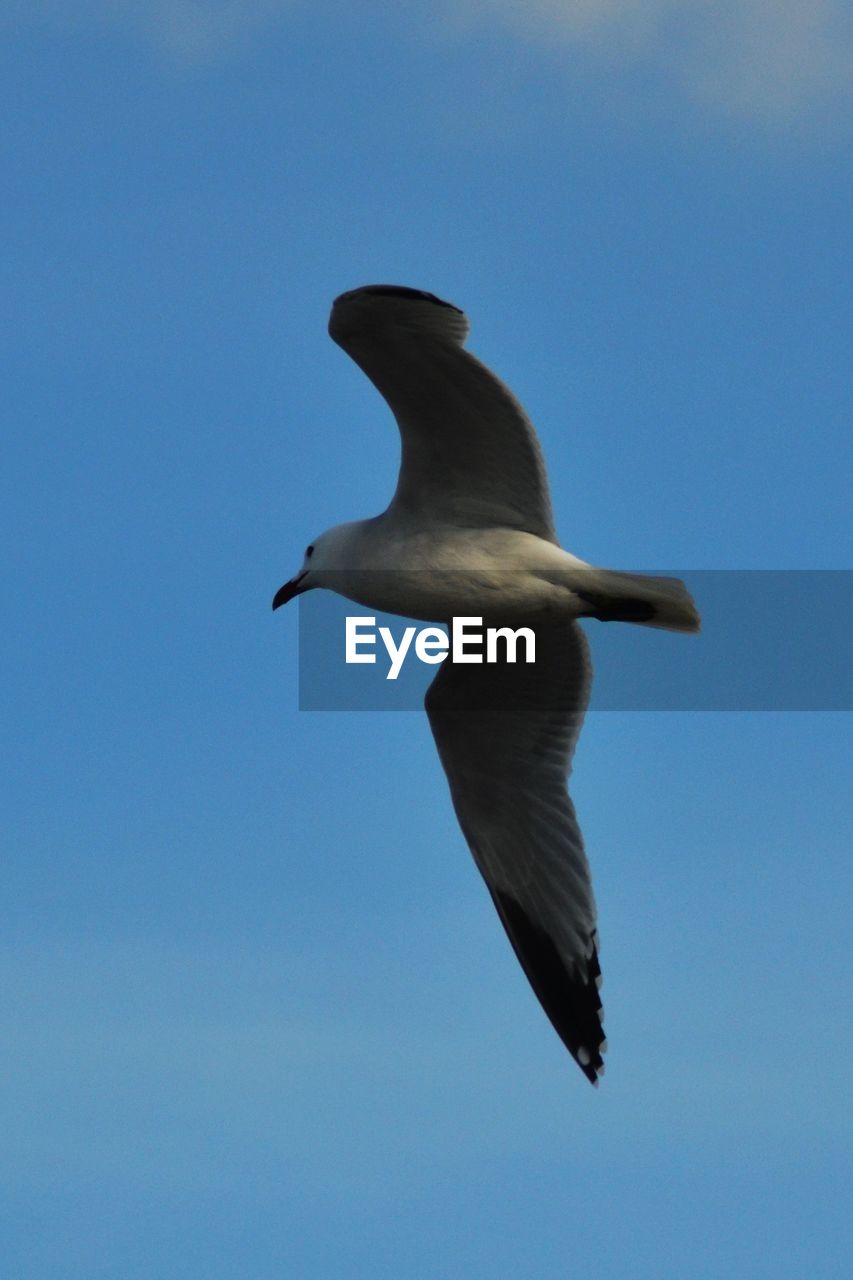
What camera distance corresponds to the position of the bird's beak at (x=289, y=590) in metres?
9.30

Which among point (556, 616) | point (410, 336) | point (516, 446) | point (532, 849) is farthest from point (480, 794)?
point (410, 336)

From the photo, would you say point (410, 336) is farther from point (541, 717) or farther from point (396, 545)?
point (541, 717)

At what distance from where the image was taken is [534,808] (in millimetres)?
9523

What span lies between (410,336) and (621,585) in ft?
4.89

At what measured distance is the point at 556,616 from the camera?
885 centimetres

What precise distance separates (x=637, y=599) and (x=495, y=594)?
63 cm

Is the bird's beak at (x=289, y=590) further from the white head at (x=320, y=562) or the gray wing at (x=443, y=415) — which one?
the gray wing at (x=443, y=415)

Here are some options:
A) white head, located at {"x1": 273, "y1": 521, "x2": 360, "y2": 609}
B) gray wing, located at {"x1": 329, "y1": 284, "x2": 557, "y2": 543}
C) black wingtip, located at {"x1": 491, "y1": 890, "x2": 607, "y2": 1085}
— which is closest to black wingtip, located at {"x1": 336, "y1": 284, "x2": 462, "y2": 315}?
gray wing, located at {"x1": 329, "y1": 284, "x2": 557, "y2": 543}

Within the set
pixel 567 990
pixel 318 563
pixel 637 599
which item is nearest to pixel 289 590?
pixel 318 563

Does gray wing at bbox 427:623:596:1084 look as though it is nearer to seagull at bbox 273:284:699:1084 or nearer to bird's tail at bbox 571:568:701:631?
seagull at bbox 273:284:699:1084

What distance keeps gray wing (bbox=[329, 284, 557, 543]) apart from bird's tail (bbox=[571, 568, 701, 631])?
0.92 ft

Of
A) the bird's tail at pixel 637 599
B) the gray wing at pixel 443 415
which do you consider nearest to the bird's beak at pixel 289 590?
the gray wing at pixel 443 415

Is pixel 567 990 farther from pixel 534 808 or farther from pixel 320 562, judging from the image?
pixel 320 562

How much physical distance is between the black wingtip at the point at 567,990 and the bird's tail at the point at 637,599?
5.35ft
